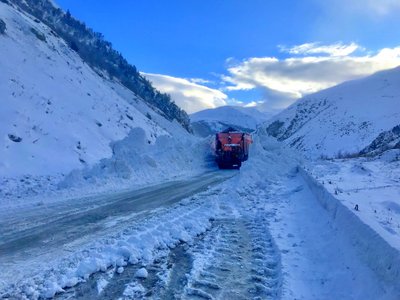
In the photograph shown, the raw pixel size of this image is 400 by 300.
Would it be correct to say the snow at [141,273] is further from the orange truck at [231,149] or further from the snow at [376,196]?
the orange truck at [231,149]

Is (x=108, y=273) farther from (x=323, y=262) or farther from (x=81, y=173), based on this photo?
(x=81, y=173)

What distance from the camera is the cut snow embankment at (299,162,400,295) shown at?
4.87 meters

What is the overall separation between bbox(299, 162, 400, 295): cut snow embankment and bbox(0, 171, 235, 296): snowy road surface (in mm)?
4400

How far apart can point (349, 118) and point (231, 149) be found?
1519 inches

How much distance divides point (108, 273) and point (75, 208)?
5028 millimetres

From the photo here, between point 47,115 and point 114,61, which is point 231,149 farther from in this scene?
point 114,61

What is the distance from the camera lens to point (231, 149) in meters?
26.6

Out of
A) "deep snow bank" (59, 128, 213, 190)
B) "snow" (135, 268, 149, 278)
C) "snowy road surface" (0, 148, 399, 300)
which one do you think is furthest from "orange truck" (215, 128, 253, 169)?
"snow" (135, 268, 149, 278)

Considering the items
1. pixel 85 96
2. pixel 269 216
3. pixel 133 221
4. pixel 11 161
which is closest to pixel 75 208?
pixel 133 221

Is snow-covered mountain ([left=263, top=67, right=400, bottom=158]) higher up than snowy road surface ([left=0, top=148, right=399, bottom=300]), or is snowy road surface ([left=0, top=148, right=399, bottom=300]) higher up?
snow-covered mountain ([left=263, top=67, right=400, bottom=158])

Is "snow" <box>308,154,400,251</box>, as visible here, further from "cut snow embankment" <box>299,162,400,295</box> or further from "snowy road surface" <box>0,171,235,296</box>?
"snowy road surface" <box>0,171,235,296</box>

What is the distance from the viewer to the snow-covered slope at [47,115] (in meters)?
17.6

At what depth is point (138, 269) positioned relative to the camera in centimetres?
594

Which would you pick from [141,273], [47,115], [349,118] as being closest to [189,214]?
[141,273]
